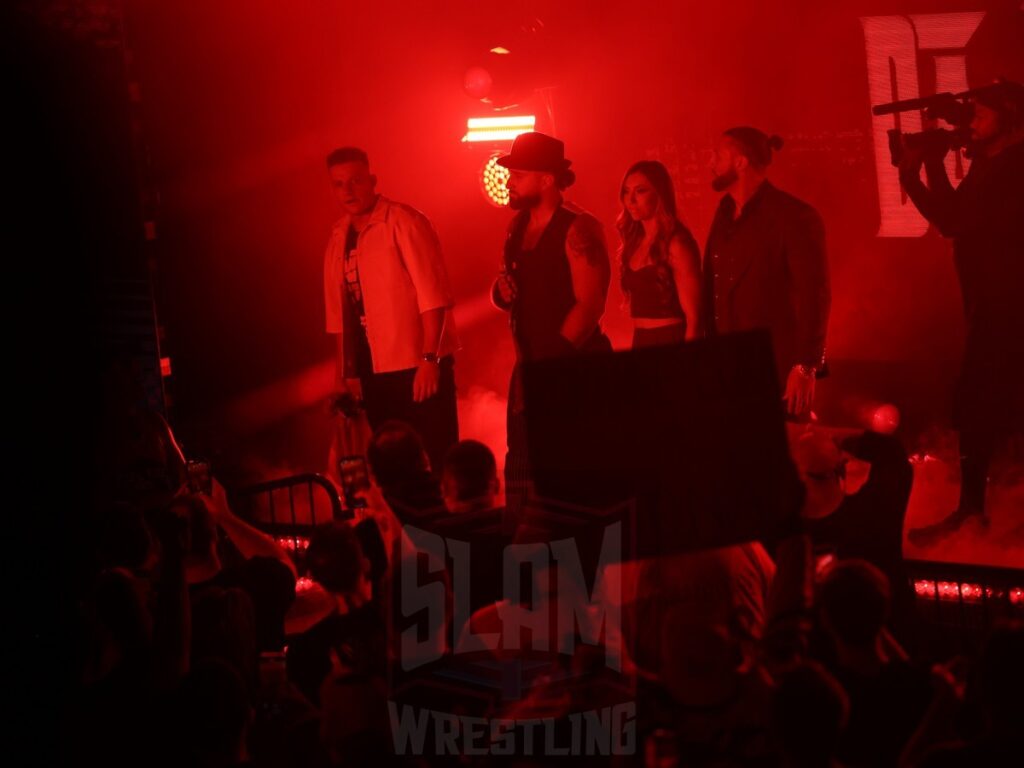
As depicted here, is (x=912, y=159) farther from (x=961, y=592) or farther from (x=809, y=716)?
(x=809, y=716)

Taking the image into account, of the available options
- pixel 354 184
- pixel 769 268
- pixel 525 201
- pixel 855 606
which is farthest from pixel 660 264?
pixel 855 606

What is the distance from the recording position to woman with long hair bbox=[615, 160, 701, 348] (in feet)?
22.9

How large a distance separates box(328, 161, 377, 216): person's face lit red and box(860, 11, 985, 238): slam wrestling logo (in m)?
3.38

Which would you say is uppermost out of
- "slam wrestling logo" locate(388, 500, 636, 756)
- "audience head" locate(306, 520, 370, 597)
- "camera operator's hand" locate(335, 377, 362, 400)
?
"camera operator's hand" locate(335, 377, 362, 400)

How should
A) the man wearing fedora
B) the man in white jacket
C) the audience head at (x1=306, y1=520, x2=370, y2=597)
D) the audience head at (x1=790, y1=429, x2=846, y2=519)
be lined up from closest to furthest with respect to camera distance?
the audience head at (x1=306, y1=520, x2=370, y2=597) < the audience head at (x1=790, y1=429, x2=846, y2=519) < the man wearing fedora < the man in white jacket

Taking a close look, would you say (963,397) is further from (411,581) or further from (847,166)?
(411,581)

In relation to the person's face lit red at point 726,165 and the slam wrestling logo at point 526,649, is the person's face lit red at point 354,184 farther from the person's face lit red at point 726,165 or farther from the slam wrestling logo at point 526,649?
the slam wrestling logo at point 526,649

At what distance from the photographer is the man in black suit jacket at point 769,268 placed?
22.1 ft

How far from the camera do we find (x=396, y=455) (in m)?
4.30

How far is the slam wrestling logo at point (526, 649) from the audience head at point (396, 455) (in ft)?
1.14

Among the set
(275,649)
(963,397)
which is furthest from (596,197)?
(275,649)

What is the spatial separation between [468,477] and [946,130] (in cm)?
416

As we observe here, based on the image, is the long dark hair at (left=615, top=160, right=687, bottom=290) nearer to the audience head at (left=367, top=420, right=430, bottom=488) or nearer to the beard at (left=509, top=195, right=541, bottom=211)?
the beard at (left=509, top=195, right=541, bottom=211)

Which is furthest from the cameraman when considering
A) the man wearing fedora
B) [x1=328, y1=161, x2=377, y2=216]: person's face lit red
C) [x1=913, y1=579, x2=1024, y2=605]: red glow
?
[x1=328, y1=161, x2=377, y2=216]: person's face lit red
